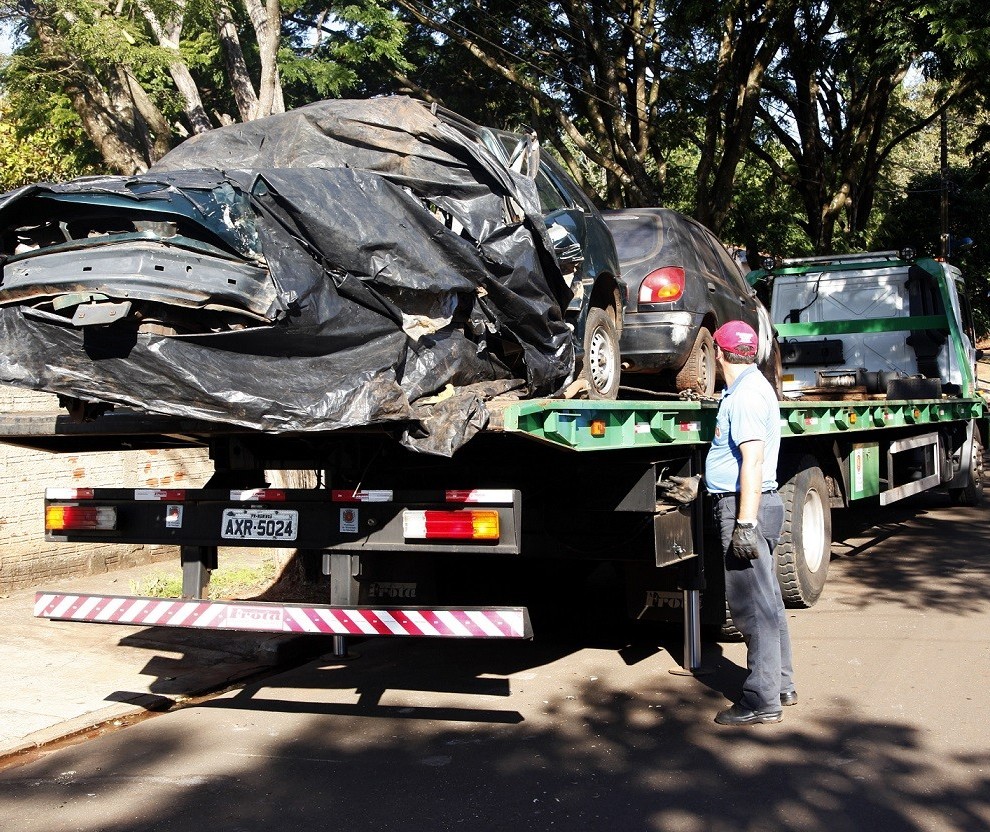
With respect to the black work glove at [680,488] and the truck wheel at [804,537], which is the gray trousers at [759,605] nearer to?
the black work glove at [680,488]

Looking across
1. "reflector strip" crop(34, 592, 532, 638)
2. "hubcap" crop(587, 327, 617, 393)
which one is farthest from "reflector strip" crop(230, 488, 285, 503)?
"hubcap" crop(587, 327, 617, 393)

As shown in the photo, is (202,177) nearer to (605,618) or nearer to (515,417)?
(515,417)

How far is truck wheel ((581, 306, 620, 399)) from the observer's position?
6180mm

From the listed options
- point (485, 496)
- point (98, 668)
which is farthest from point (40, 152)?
point (485, 496)

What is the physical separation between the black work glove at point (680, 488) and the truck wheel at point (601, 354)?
680 millimetres

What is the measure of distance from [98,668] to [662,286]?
445 cm

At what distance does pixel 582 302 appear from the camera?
603 centimetres

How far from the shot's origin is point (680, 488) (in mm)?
5805

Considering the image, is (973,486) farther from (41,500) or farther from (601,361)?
(41,500)

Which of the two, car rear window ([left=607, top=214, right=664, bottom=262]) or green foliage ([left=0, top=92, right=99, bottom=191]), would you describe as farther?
green foliage ([left=0, top=92, right=99, bottom=191])

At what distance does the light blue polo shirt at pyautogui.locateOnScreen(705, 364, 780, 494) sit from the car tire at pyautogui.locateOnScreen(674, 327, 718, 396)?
89.9 inches

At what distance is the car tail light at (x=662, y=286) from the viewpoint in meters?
7.68

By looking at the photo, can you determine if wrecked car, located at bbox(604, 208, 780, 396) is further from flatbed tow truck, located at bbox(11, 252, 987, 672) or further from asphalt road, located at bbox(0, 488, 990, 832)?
asphalt road, located at bbox(0, 488, 990, 832)

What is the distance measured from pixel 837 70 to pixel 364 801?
60.6 ft
